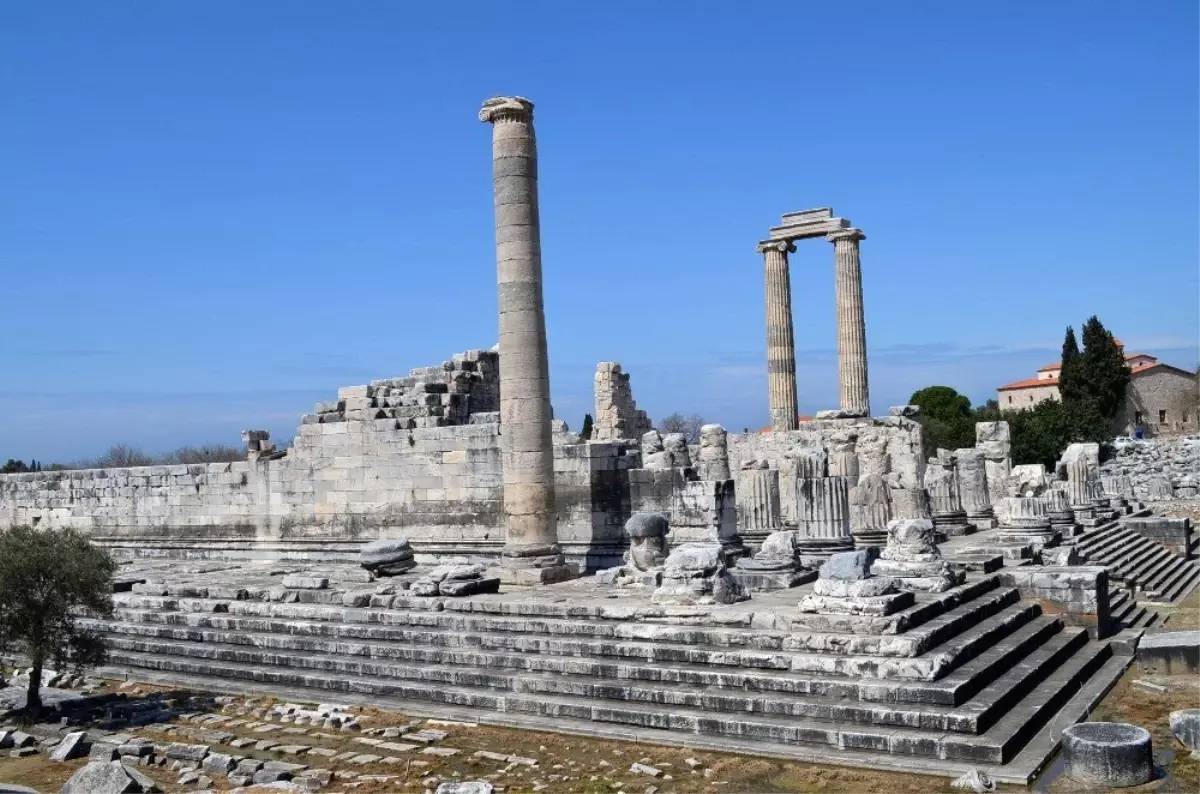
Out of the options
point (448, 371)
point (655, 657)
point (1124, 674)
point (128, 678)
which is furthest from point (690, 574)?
point (448, 371)

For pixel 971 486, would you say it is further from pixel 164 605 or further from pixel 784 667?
pixel 164 605

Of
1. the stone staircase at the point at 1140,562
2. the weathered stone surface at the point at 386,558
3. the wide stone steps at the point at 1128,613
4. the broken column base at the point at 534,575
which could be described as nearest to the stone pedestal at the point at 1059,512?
the stone staircase at the point at 1140,562

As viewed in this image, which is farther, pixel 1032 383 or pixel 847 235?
pixel 1032 383

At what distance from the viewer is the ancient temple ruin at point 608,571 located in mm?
8805

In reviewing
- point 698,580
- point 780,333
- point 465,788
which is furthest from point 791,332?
point 465,788

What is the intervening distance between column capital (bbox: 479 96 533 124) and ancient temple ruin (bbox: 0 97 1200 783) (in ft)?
0.26

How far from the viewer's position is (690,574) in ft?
36.1

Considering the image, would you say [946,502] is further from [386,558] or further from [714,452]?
[386,558]

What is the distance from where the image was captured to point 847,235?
1118 inches

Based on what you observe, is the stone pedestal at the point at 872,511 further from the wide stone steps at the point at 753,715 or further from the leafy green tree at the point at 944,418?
the leafy green tree at the point at 944,418

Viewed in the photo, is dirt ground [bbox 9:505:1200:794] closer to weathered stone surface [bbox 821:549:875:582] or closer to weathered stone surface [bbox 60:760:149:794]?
weathered stone surface [bbox 60:760:149:794]

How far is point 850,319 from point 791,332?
2.02 metres

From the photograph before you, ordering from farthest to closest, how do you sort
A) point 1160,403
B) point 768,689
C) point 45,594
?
point 1160,403 → point 45,594 → point 768,689

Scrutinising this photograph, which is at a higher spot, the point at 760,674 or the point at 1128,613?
the point at 760,674
